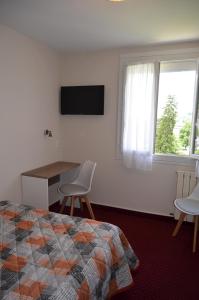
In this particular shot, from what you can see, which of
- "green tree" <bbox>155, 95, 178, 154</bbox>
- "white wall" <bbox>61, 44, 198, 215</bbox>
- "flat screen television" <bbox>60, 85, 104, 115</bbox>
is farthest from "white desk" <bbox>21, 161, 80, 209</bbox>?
"green tree" <bbox>155, 95, 178, 154</bbox>

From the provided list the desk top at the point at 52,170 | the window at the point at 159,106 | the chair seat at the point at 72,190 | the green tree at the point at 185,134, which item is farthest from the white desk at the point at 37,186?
the green tree at the point at 185,134

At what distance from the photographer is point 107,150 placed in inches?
144

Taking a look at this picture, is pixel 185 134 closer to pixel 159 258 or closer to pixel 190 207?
pixel 190 207

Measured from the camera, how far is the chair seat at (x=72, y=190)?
3.10m

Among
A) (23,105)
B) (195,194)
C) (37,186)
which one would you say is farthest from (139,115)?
(37,186)

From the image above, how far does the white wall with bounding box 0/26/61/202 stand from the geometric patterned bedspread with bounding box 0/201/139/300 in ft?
2.63

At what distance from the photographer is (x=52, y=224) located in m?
2.04

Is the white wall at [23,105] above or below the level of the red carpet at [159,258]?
above

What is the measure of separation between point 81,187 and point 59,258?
5.91 ft

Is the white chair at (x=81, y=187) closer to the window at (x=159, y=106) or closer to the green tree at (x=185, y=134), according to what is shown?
the window at (x=159, y=106)

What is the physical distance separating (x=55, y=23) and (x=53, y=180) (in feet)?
7.53

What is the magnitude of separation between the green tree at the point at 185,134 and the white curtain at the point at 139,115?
43 cm

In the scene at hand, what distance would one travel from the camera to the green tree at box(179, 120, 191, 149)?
10.5 feet

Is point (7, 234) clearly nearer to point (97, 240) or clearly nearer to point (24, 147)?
point (97, 240)
